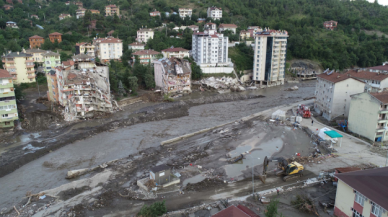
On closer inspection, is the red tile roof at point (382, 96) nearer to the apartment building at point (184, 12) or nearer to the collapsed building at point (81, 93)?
the collapsed building at point (81, 93)

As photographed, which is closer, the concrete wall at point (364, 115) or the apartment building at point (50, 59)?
the concrete wall at point (364, 115)

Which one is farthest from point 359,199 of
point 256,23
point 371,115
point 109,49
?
point 256,23

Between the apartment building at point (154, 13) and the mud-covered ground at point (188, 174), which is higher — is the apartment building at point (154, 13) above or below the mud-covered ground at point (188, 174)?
above

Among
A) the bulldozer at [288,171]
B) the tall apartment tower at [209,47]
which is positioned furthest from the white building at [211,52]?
the bulldozer at [288,171]

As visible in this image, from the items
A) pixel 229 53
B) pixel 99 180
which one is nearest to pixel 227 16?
pixel 229 53

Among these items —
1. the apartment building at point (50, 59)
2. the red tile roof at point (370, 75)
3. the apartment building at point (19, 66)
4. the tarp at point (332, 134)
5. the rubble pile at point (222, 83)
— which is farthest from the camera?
the rubble pile at point (222, 83)

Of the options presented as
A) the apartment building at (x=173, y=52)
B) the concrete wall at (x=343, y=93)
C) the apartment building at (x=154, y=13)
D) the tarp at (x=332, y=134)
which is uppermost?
the apartment building at (x=154, y=13)

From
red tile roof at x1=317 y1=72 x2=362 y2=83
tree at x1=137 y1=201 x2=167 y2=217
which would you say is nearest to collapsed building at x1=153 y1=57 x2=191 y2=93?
red tile roof at x1=317 y1=72 x2=362 y2=83
